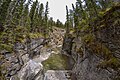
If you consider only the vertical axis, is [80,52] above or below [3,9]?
below

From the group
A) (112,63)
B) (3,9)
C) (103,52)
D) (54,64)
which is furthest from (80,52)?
(3,9)

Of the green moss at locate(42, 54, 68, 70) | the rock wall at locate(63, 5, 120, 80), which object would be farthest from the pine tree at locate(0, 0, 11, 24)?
the rock wall at locate(63, 5, 120, 80)

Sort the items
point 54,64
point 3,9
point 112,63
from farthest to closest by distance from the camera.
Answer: point 3,9
point 54,64
point 112,63

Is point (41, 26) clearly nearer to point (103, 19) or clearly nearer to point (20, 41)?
point (20, 41)

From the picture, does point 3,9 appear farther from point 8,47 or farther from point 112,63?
point 112,63

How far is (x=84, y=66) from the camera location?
30688 millimetres

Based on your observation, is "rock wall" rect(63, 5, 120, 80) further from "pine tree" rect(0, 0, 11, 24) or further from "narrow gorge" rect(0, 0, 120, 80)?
"pine tree" rect(0, 0, 11, 24)

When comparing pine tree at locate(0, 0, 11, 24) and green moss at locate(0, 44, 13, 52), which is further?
pine tree at locate(0, 0, 11, 24)

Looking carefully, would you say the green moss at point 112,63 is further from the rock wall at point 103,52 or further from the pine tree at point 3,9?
the pine tree at point 3,9

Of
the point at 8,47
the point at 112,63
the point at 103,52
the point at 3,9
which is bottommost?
the point at 112,63

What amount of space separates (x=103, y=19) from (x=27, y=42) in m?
27.9

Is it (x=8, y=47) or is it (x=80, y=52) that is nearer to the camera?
(x=80, y=52)

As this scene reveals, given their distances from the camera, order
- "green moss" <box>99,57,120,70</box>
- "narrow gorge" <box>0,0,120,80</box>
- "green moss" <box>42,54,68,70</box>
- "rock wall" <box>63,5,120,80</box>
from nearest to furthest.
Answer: "green moss" <box>99,57,120,70</box> < "rock wall" <box>63,5,120,80</box> < "narrow gorge" <box>0,0,120,80</box> < "green moss" <box>42,54,68,70</box>

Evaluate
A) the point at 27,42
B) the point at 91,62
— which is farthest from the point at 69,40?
the point at 91,62
